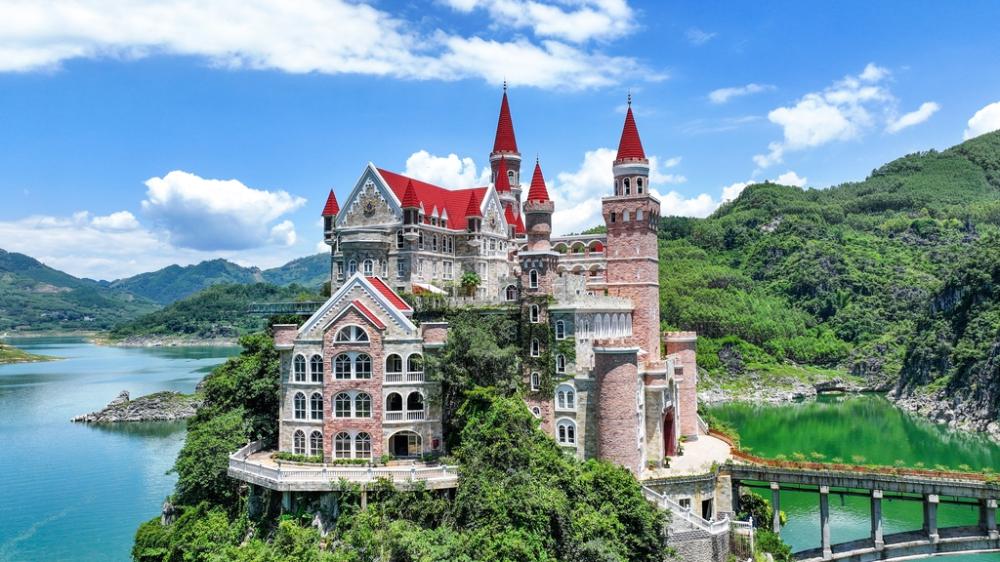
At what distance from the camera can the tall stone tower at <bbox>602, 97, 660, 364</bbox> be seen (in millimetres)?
42344

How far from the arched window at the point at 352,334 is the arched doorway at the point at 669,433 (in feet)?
58.5

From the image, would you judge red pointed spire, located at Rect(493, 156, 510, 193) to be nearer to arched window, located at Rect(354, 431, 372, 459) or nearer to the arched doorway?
the arched doorway

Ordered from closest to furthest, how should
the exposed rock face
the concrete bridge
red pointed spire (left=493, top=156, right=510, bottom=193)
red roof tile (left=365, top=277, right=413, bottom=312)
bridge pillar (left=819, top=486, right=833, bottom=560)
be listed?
the concrete bridge
bridge pillar (left=819, top=486, right=833, bottom=560)
red roof tile (left=365, top=277, right=413, bottom=312)
red pointed spire (left=493, top=156, right=510, bottom=193)
the exposed rock face

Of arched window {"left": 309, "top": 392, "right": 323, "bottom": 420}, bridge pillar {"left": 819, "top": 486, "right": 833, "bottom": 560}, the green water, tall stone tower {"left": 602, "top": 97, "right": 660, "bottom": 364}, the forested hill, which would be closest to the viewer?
arched window {"left": 309, "top": 392, "right": 323, "bottom": 420}

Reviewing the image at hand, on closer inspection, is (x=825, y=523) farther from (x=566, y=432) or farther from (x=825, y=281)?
(x=825, y=281)

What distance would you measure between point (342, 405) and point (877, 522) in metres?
27.2

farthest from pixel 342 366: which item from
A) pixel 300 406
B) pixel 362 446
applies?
pixel 362 446

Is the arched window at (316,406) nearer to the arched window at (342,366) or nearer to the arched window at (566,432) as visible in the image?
the arched window at (342,366)

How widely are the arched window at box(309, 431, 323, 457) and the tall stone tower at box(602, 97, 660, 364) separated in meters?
17.9

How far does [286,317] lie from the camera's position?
48.1 meters

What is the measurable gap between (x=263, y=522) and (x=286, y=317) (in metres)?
16.9

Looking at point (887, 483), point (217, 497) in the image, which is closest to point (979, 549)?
point (887, 483)

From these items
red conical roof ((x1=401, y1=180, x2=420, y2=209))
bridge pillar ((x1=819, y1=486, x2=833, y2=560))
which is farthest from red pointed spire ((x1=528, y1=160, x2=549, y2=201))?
bridge pillar ((x1=819, y1=486, x2=833, y2=560))

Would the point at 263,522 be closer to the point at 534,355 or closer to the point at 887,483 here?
the point at 534,355
